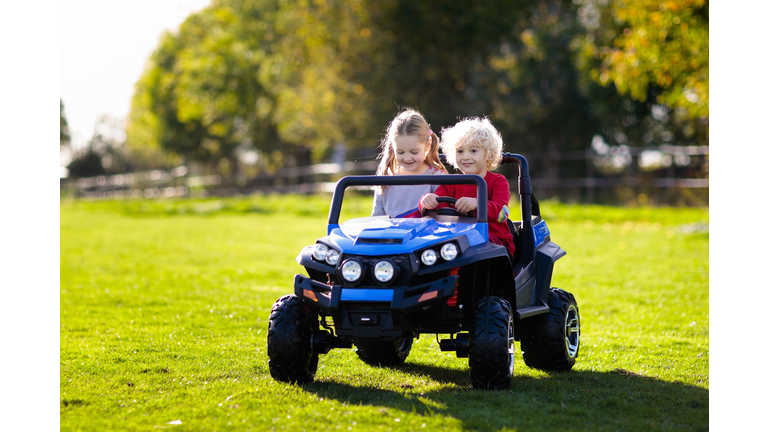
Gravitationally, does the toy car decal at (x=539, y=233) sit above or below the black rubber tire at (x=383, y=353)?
above

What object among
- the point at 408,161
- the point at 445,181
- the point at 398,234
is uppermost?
the point at 408,161

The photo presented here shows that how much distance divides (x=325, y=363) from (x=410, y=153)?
148 centimetres

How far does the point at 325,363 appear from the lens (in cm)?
518

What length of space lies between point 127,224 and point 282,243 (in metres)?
7.88

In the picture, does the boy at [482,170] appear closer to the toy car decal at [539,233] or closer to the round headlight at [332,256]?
the toy car decal at [539,233]

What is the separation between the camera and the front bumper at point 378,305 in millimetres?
3969

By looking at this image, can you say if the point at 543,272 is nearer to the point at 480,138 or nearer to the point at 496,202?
the point at 496,202

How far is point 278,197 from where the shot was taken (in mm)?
29078

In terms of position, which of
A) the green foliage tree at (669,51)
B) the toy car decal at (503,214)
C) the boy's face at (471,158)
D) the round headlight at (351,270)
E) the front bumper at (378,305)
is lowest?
the front bumper at (378,305)

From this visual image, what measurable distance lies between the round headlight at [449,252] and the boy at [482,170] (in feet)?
1.75

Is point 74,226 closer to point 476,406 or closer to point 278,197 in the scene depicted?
point 278,197

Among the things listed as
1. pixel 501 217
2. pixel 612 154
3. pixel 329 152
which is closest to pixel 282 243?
pixel 501 217

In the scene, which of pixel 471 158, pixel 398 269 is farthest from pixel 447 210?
pixel 398 269

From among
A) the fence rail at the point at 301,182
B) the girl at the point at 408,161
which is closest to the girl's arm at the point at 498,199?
the girl at the point at 408,161
